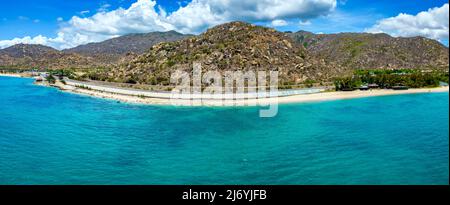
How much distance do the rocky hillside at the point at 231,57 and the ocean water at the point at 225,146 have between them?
3995 cm

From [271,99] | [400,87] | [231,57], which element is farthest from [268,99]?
[400,87]

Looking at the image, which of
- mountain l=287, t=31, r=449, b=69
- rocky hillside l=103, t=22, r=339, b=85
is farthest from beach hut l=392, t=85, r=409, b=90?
mountain l=287, t=31, r=449, b=69

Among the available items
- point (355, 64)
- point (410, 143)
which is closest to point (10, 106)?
point (410, 143)

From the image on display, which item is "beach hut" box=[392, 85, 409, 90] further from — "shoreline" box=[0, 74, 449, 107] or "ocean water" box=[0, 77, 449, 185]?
"ocean water" box=[0, 77, 449, 185]

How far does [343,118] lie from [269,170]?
89.5 feet

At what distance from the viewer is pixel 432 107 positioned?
2422 inches

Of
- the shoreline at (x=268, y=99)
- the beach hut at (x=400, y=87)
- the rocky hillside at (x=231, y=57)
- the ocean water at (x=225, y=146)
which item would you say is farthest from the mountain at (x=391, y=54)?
the ocean water at (x=225, y=146)

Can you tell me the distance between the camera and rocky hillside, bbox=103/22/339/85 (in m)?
100

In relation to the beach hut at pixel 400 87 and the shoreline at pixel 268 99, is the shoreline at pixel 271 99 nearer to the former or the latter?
the shoreline at pixel 268 99

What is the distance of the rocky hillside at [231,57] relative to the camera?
328 ft

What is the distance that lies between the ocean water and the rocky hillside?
39.9m

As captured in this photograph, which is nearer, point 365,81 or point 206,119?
point 206,119
